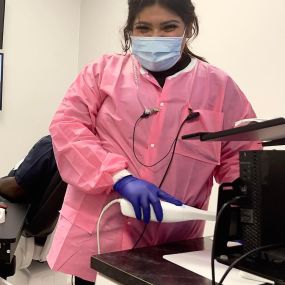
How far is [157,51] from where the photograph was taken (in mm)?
1112

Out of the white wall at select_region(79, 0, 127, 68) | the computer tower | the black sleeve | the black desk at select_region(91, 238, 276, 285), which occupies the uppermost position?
the white wall at select_region(79, 0, 127, 68)

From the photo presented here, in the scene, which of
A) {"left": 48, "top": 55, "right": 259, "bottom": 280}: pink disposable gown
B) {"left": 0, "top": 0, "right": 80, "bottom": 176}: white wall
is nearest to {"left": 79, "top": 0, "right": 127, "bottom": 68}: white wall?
{"left": 0, "top": 0, "right": 80, "bottom": 176}: white wall

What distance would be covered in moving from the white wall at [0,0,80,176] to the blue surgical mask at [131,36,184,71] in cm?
A: 206

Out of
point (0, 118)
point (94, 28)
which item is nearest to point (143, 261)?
point (0, 118)

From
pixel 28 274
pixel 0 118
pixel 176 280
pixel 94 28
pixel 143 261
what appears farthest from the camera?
pixel 94 28

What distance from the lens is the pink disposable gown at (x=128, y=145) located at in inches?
40.8

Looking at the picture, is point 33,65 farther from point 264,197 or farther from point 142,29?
point 264,197

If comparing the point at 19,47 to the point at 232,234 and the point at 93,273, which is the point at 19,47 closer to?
the point at 93,273

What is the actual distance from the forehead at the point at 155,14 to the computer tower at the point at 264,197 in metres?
0.53

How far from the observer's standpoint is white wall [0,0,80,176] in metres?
2.96

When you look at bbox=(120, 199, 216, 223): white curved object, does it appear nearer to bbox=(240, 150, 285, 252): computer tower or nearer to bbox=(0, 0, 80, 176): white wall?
bbox=(240, 150, 285, 252): computer tower

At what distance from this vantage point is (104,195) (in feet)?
3.44

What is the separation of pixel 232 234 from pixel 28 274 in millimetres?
1888

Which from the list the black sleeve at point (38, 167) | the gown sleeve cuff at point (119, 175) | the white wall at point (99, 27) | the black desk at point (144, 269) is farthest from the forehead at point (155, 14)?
the white wall at point (99, 27)
